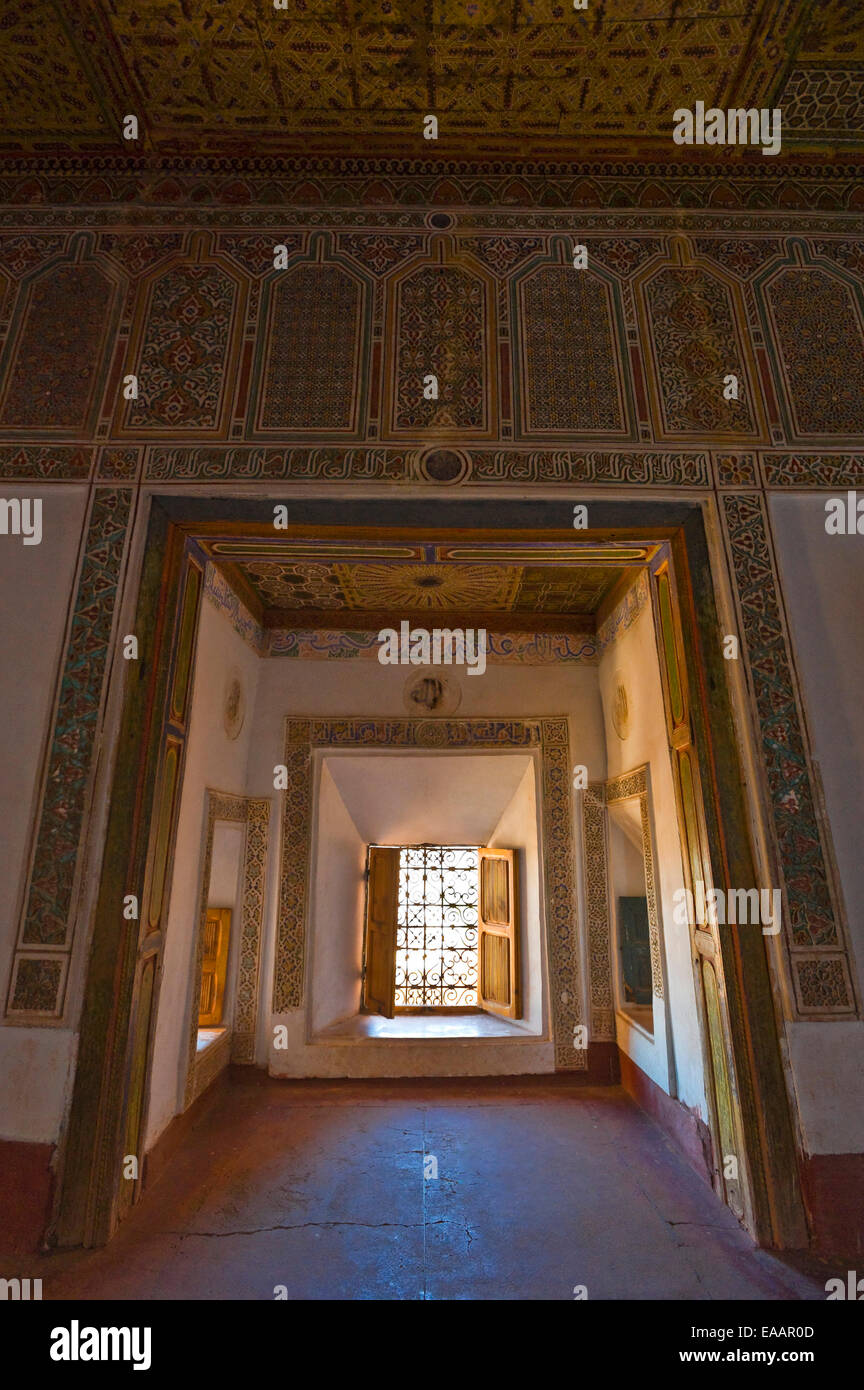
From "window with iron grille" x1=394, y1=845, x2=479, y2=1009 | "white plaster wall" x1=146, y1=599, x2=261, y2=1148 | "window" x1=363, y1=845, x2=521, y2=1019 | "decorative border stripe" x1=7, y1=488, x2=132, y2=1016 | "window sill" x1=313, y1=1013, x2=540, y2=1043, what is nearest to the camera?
"decorative border stripe" x1=7, y1=488, x2=132, y2=1016

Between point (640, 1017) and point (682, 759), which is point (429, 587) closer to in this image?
point (682, 759)

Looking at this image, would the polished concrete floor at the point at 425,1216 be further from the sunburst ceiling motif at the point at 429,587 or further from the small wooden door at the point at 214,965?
the sunburst ceiling motif at the point at 429,587

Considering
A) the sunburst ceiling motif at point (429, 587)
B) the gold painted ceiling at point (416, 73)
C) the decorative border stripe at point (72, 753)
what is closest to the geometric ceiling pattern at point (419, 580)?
the sunburst ceiling motif at point (429, 587)

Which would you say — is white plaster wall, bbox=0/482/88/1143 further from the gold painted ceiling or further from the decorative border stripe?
the gold painted ceiling

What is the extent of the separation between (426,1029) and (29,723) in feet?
11.4

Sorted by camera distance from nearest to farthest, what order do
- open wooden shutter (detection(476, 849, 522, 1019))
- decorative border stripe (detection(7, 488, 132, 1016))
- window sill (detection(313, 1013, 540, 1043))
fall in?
decorative border stripe (detection(7, 488, 132, 1016)) < window sill (detection(313, 1013, 540, 1043)) < open wooden shutter (detection(476, 849, 522, 1019))

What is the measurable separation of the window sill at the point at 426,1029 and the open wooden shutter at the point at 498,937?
14 cm

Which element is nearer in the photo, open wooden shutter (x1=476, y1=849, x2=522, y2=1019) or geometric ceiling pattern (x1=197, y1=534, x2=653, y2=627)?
geometric ceiling pattern (x1=197, y1=534, x2=653, y2=627)

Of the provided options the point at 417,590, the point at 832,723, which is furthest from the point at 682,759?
the point at 417,590

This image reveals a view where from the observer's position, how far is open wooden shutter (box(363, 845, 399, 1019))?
514 centimetres

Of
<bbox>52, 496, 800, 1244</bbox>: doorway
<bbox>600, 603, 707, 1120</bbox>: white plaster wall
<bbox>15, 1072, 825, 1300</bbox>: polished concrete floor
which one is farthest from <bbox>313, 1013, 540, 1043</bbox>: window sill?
<bbox>52, 496, 800, 1244</bbox>: doorway

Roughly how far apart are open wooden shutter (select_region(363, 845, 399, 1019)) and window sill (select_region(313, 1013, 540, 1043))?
152 mm
